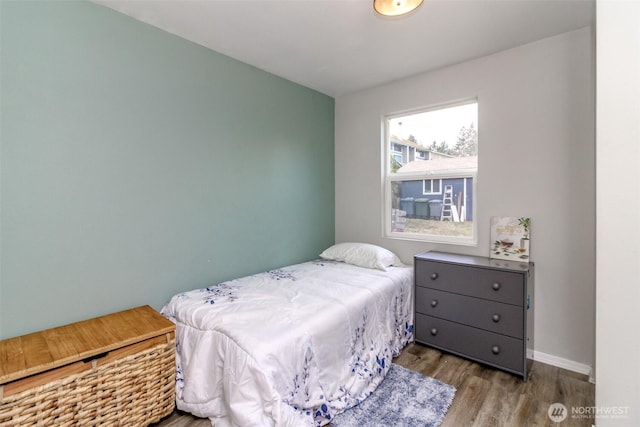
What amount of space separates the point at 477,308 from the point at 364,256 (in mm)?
1030

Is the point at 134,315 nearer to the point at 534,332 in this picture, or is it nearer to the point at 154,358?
the point at 154,358

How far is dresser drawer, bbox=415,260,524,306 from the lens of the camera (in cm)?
205

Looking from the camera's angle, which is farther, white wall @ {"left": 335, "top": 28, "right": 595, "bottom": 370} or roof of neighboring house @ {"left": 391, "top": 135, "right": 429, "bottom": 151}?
roof of neighboring house @ {"left": 391, "top": 135, "right": 429, "bottom": 151}

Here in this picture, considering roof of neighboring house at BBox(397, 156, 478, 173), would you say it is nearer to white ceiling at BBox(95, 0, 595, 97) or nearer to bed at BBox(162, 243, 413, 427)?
white ceiling at BBox(95, 0, 595, 97)

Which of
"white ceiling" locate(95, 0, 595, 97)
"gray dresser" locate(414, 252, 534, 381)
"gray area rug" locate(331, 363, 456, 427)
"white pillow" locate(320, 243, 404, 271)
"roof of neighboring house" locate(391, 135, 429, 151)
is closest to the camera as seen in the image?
"gray area rug" locate(331, 363, 456, 427)

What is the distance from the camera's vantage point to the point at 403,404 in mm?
1795

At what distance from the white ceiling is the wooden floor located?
7.99 feet

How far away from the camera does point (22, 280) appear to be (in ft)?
5.03

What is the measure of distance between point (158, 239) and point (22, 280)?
685 millimetres

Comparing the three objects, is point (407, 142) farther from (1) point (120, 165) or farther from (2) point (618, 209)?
(1) point (120, 165)

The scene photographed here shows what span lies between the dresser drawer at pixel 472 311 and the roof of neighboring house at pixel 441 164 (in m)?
1.15

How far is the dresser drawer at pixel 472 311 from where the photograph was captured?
205cm

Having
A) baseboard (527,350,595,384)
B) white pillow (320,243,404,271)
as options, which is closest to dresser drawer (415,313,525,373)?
baseboard (527,350,595,384)

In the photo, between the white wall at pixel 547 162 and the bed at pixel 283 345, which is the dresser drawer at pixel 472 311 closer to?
the bed at pixel 283 345
